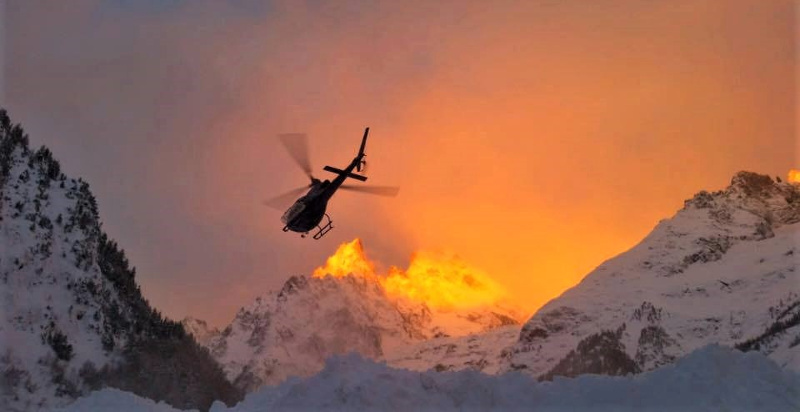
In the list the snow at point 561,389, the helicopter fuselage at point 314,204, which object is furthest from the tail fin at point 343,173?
the snow at point 561,389

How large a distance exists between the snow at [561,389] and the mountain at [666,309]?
83.1 m

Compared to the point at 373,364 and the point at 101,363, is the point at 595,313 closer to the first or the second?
the point at 101,363

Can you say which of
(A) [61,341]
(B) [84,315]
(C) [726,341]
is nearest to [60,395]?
(A) [61,341]

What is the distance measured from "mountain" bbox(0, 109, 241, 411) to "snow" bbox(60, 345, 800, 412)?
21.8 m

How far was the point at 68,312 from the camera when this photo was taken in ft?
182

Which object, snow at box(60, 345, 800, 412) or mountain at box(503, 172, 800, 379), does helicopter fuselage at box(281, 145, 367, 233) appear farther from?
mountain at box(503, 172, 800, 379)

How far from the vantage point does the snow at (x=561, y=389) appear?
3328cm

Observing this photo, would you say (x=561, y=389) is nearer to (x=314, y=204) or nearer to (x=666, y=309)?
(x=314, y=204)

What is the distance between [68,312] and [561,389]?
111 ft

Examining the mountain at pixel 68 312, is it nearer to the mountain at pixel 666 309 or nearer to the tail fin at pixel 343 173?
the tail fin at pixel 343 173

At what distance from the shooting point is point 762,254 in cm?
17438

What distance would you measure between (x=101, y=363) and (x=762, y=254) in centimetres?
14826

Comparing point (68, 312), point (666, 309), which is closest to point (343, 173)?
point (68, 312)

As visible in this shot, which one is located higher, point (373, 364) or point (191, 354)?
point (191, 354)
